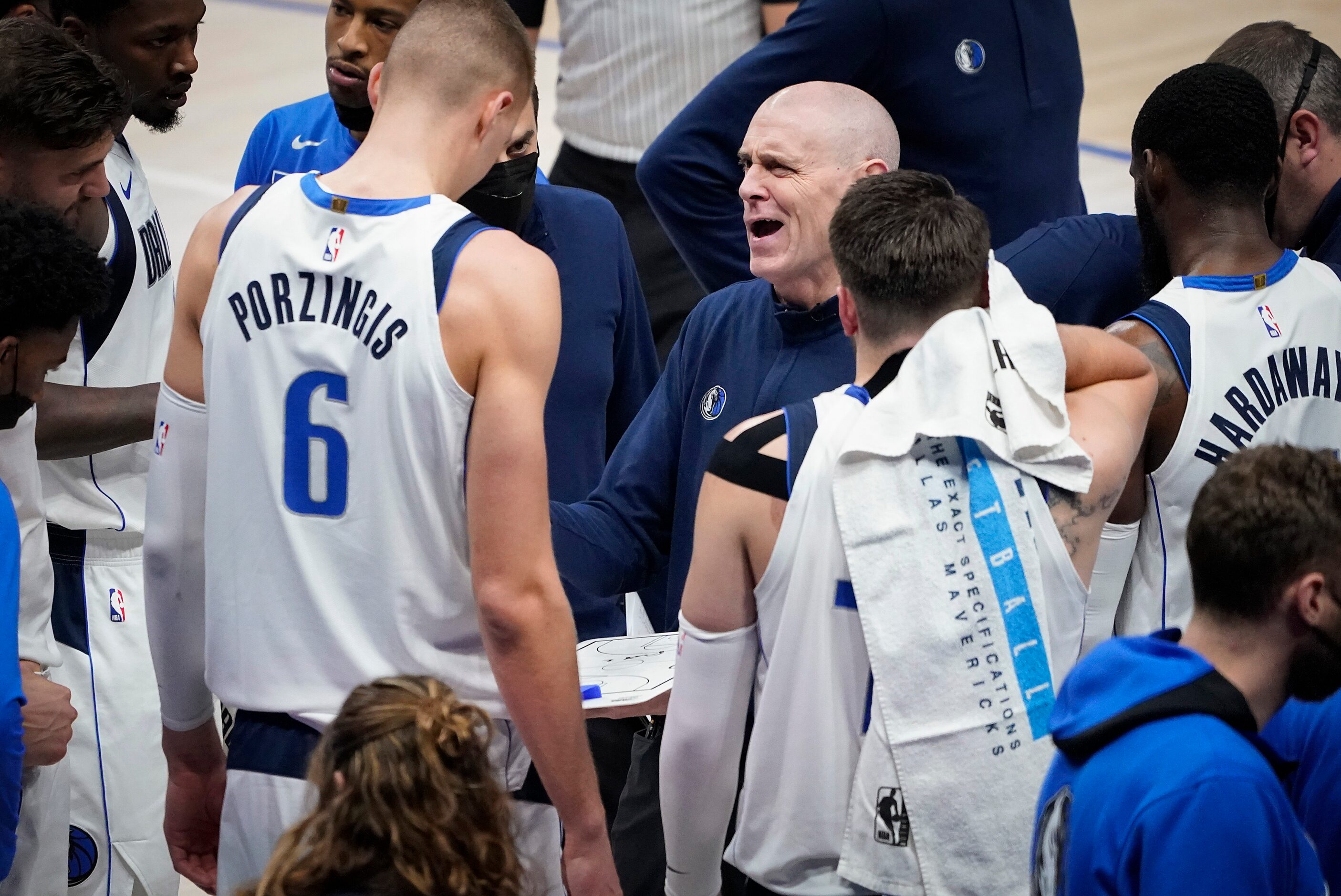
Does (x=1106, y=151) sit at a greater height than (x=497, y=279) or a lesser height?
lesser

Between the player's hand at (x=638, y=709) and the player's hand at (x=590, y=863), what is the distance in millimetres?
221

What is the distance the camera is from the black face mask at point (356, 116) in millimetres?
3549

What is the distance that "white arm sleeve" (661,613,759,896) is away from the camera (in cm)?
215

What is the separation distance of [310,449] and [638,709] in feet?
2.27

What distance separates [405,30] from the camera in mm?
2398

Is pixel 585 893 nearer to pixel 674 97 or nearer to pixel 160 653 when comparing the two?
pixel 160 653

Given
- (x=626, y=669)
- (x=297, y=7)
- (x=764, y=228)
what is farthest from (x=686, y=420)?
(x=297, y=7)

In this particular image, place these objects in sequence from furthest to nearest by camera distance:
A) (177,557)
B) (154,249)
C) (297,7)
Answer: (297,7)
(154,249)
(177,557)

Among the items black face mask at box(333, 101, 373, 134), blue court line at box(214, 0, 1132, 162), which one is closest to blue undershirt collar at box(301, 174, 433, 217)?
black face mask at box(333, 101, 373, 134)

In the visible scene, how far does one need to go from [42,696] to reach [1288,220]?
2576 millimetres

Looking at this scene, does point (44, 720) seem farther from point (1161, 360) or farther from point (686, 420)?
point (1161, 360)

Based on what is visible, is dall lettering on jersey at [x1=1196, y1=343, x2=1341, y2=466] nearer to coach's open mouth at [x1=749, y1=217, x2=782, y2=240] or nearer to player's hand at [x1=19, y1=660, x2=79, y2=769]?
coach's open mouth at [x1=749, y1=217, x2=782, y2=240]

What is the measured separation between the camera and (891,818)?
6.60 feet

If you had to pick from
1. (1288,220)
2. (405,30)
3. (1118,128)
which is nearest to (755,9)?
(1288,220)
